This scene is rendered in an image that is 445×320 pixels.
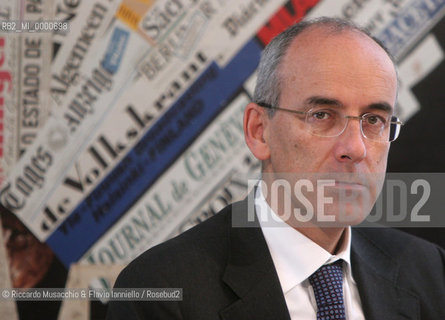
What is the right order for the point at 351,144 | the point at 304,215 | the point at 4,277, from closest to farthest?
the point at 351,144
the point at 304,215
the point at 4,277

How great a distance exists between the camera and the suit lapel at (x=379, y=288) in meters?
1.26

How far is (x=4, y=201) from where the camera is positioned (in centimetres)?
164

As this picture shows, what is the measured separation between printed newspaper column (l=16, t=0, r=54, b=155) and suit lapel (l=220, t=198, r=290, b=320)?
2.61 ft

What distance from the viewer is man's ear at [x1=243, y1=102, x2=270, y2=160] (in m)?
1.29

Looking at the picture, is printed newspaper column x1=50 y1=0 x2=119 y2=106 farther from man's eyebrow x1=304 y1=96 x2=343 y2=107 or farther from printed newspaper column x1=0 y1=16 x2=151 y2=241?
man's eyebrow x1=304 y1=96 x2=343 y2=107

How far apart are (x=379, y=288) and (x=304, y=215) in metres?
0.29

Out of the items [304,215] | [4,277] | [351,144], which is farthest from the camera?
[4,277]

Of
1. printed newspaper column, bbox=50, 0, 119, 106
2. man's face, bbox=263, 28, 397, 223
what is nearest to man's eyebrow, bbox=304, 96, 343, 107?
man's face, bbox=263, 28, 397, 223

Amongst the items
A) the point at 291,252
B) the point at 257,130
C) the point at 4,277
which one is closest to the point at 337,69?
the point at 257,130

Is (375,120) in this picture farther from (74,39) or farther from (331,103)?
(74,39)

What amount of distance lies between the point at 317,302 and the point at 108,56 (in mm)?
1032

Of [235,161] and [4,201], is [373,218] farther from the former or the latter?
[4,201]

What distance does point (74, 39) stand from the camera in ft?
5.46

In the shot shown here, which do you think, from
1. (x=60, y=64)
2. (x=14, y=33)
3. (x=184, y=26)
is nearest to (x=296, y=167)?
(x=184, y=26)
